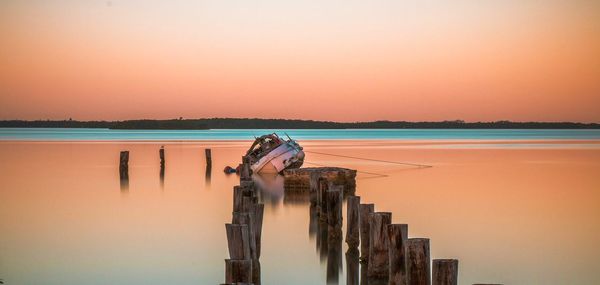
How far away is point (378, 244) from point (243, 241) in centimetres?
302

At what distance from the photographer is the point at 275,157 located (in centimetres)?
3716

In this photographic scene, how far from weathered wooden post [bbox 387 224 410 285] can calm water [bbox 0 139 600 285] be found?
3428 mm

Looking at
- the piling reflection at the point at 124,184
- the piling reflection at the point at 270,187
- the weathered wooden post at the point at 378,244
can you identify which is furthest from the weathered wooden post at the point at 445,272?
the piling reflection at the point at 124,184

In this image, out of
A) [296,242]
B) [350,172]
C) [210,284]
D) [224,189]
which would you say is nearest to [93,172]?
[224,189]

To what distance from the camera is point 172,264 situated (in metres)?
16.2

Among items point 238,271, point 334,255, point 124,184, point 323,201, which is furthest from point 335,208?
point 124,184

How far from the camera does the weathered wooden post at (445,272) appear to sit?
9.02 m

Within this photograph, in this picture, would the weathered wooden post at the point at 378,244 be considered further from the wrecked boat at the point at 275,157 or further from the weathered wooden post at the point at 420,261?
the wrecked boat at the point at 275,157

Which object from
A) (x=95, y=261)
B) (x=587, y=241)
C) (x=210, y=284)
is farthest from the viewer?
(x=587, y=241)

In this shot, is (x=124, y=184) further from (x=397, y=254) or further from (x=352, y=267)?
(x=397, y=254)

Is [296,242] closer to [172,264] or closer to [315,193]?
[172,264]

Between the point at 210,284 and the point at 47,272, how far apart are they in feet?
Answer: 9.86

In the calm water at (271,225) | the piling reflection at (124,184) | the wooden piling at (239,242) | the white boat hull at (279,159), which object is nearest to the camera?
the wooden piling at (239,242)

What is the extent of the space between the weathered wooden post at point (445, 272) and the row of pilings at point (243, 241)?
1.81 metres
